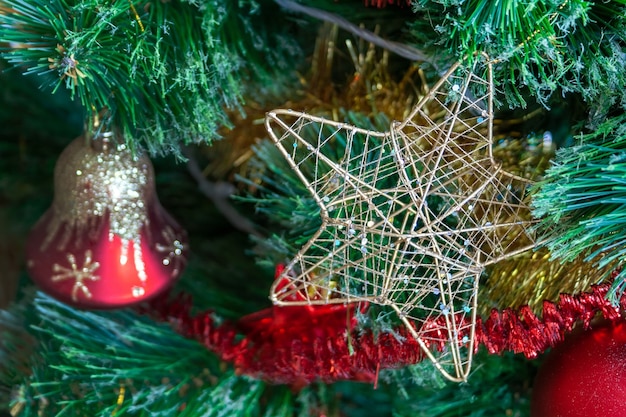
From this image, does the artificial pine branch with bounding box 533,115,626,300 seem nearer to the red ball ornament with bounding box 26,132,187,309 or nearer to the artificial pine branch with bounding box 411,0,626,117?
the artificial pine branch with bounding box 411,0,626,117

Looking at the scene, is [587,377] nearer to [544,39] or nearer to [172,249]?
[544,39]

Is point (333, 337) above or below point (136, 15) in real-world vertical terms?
below

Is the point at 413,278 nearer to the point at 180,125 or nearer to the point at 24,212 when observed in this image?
the point at 180,125

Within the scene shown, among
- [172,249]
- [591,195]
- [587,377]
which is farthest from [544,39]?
[172,249]

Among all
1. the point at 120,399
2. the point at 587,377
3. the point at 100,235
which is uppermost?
the point at 100,235

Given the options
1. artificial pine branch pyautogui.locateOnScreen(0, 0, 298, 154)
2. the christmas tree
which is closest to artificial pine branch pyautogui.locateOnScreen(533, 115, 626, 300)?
the christmas tree

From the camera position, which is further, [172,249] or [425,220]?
[172,249]

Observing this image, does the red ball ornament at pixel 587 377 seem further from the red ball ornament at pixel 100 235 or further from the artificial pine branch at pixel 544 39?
the red ball ornament at pixel 100 235
